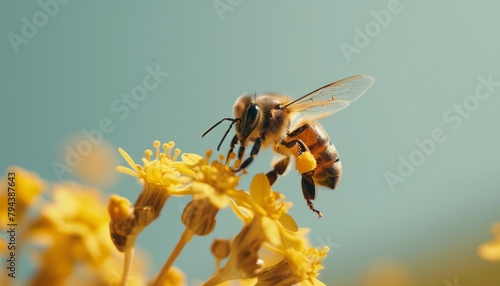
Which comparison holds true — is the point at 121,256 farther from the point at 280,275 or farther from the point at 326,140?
the point at 326,140

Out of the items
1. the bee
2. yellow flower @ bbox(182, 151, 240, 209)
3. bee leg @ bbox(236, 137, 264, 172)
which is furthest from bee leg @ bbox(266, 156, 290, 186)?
yellow flower @ bbox(182, 151, 240, 209)

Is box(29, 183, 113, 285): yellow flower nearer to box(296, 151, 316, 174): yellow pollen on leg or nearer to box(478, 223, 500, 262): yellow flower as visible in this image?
box(296, 151, 316, 174): yellow pollen on leg

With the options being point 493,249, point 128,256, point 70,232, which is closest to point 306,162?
point 128,256

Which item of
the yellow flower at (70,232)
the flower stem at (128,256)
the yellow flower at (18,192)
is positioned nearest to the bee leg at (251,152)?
the flower stem at (128,256)

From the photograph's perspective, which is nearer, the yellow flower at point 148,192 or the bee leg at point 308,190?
the yellow flower at point 148,192

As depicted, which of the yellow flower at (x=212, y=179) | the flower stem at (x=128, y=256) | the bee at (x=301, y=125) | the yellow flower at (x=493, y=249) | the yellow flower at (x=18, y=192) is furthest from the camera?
the yellow flower at (x=493, y=249)

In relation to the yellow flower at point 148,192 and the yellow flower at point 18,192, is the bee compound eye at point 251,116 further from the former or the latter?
the yellow flower at point 18,192

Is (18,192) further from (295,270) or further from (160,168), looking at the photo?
(295,270)
